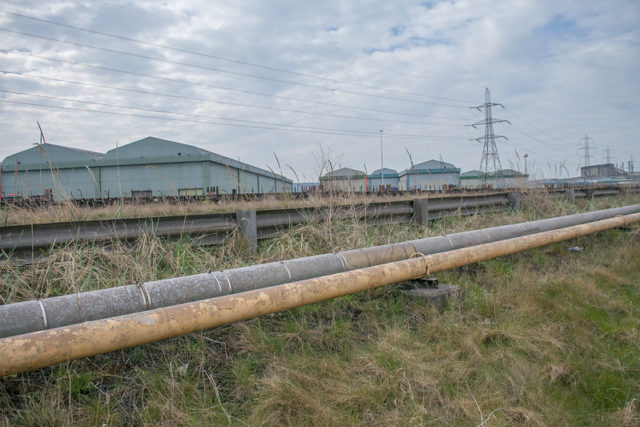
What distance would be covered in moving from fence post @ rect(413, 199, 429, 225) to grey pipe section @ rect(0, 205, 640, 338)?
1962 mm

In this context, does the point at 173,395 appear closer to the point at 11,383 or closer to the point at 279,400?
the point at 279,400

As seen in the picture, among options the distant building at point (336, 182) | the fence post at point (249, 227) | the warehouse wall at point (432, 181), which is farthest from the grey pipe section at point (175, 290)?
the warehouse wall at point (432, 181)

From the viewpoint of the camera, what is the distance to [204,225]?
14.6ft

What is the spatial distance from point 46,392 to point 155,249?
1900 mm

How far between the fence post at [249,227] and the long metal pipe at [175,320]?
6.01 ft

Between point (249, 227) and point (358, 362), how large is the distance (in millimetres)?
2373

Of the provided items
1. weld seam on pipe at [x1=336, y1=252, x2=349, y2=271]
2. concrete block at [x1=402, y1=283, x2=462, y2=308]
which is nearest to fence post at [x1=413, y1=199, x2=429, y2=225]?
concrete block at [x1=402, y1=283, x2=462, y2=308]

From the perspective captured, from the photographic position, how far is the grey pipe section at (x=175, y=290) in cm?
220

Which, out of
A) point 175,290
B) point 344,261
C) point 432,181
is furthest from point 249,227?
point 432,181

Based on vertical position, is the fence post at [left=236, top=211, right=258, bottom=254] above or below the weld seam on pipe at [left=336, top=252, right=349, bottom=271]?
above

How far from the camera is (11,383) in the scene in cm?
227

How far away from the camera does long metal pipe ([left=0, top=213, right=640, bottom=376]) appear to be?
1818mm

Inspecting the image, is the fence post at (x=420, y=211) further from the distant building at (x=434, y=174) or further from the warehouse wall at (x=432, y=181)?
the warehouse wall at (x=432, y=181)

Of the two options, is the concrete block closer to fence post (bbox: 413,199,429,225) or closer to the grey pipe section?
the grey pipe section
